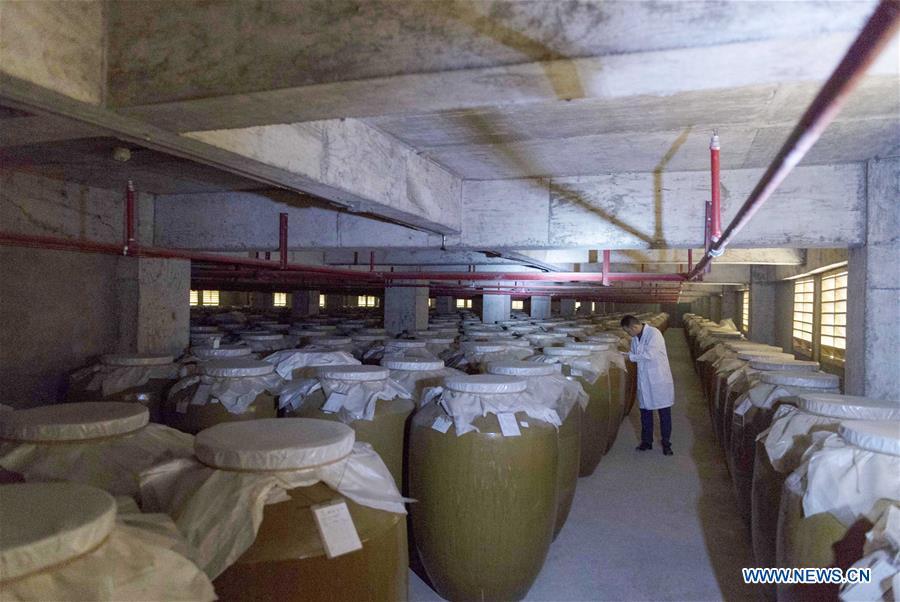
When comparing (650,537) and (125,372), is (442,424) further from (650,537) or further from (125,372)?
(125,372)

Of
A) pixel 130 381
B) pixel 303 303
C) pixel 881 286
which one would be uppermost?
pixel 881 286

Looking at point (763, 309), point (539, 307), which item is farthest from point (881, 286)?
point (539, 307)

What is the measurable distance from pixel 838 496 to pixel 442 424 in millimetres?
1437

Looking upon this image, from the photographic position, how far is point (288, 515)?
149 cm

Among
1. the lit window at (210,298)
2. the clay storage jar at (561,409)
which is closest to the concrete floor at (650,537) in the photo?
the clay storage jar at (561,409)

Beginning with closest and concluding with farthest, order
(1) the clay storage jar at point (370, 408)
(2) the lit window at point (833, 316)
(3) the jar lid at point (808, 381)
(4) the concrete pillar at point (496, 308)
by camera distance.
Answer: (1) the clay storage jar at point (370, 408), (3) the jar lid at point (808, 381), (2) the lit window at point (833, 316), (4) the concrete pillar at point (496, 308)

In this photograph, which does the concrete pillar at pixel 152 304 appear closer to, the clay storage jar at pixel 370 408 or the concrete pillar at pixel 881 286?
the clay storage jar at pixel 370 408

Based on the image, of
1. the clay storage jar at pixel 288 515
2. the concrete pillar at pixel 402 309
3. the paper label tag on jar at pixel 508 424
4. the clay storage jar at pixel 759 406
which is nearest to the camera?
the clay storage jar at pixel 288 515

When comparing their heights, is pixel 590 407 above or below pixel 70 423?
below

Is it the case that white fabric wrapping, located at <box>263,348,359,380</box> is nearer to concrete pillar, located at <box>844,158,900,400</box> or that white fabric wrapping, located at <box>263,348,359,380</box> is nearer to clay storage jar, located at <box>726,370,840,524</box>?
clay storage jar, located at <box>726,370,840,524</box>

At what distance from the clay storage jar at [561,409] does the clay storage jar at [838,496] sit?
4.34 feet

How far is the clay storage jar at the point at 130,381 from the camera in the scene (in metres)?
3.15

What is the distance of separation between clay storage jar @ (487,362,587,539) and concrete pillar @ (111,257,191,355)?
261cm

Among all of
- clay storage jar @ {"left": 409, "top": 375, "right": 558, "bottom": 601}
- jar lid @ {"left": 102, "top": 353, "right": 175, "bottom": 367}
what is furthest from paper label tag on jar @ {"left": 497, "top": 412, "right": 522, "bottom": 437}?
jar lid @ {"left": 102, "top": 353, "right": 175, "bottom": 367}
